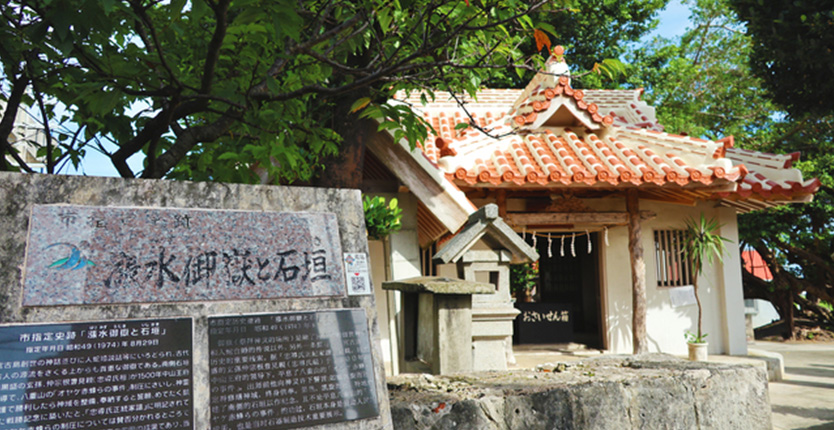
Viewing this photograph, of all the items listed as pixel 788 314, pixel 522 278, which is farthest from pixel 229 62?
pixel 788 314

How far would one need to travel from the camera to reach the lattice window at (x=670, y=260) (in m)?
11.1

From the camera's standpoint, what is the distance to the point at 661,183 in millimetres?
9383

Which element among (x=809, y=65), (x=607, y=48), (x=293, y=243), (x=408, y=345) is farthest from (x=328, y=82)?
(x=607, y=48)

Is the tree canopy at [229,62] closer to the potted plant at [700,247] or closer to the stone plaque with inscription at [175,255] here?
the stone plaque with inscription at [175,255]

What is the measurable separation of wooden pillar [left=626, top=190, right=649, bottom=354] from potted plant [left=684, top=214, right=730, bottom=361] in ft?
2.52

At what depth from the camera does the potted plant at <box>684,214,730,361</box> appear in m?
10.3

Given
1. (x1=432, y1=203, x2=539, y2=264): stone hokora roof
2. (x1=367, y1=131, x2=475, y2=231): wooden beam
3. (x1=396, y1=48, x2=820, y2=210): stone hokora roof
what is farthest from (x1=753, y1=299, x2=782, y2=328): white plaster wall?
(x1=432, y1=203, x2=539, y2=264): stone hokora roof

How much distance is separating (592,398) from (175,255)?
286cm

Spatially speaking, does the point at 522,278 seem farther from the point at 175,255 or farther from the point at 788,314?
the point at 175,255

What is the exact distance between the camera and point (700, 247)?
1046cm

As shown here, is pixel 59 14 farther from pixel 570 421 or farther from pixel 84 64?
pixel 570 421

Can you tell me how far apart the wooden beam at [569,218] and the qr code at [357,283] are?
23.6 feet

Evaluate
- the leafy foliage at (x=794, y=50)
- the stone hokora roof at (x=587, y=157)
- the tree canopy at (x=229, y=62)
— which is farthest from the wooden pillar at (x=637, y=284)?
the tree canopy at (x=229, y=62)

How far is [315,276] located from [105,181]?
116cm
